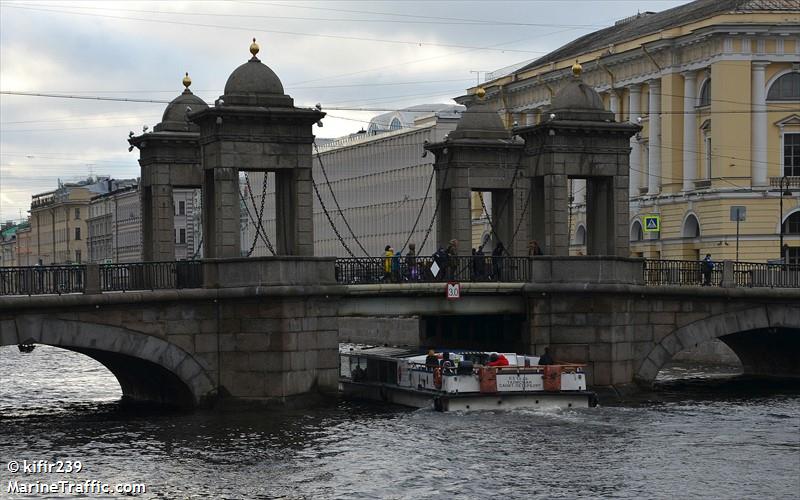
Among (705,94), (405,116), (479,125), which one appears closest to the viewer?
(479,125)

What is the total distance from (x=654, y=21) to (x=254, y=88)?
55.4 m

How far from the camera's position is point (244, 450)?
133 feet

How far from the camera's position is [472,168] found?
56688 millimetres

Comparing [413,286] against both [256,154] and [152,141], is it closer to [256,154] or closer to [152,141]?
[256,154]

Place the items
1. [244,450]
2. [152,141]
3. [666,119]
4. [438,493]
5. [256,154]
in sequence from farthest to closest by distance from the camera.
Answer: [666,119] → [152,141] → [256,154] → [244,450] → [438,493]

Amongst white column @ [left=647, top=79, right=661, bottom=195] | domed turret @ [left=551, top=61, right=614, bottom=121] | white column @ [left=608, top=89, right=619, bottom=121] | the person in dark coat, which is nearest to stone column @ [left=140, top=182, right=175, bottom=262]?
domed turret @ [left=551, top=61, right=614, bottom=121]

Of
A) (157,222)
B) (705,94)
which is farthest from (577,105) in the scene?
(705,94)

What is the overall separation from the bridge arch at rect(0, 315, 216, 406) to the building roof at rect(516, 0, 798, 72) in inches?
1808

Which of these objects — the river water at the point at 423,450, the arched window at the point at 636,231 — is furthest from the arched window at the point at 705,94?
the river water at the point at 423,450

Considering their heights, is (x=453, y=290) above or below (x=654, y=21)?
below

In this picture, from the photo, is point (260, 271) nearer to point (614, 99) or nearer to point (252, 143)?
point (252, 143)

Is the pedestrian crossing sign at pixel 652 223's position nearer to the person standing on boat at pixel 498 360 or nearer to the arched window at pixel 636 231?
the arched window at pixel 636 231

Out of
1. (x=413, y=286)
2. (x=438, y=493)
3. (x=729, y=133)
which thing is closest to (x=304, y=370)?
(x=413, y=286)

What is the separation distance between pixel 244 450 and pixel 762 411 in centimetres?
1752
